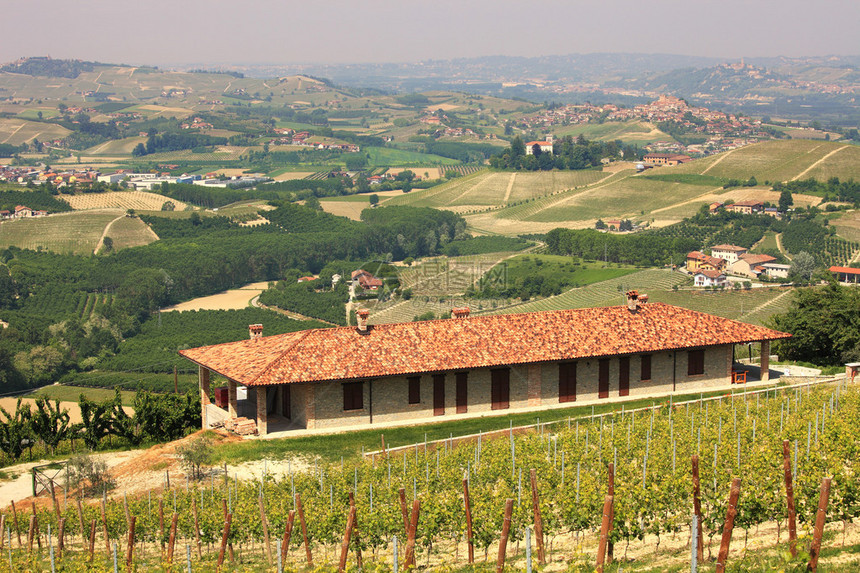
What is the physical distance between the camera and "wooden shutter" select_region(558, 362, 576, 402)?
34.8 metres

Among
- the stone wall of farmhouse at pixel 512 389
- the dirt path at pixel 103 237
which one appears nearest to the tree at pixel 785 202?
the dirt path at pixel 103 237

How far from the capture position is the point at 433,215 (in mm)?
174125

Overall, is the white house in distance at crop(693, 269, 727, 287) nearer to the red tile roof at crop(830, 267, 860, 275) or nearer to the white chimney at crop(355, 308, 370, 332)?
the red tile roof at crop(830, 267, 860, 275)

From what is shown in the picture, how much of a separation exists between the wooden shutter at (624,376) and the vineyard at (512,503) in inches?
285

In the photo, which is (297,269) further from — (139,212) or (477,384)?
(477,384)

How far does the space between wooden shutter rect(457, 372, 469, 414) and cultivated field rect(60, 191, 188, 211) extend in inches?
5772

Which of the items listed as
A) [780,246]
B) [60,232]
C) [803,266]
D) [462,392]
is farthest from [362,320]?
[60,232]

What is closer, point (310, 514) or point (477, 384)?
point (310, 514)

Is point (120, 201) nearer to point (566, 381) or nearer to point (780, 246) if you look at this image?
point (780, 246)

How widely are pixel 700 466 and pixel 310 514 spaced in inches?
337

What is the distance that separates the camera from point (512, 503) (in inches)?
673

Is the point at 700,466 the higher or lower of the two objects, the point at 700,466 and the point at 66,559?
the higher

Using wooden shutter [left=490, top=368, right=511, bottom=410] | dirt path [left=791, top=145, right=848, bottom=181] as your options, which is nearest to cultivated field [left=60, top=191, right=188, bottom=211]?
dirt path [left=791, top=145, right=848, bottom=181]

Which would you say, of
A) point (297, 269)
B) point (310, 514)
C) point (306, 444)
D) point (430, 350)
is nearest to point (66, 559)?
point (310, 514)
